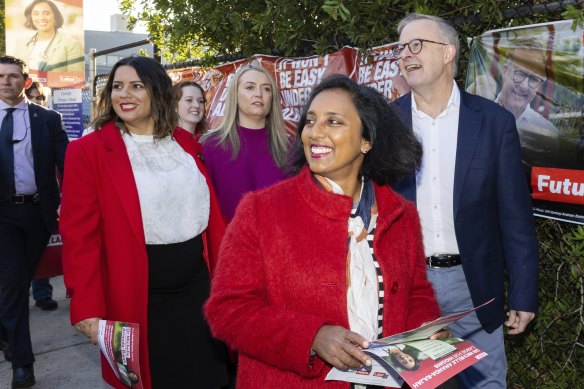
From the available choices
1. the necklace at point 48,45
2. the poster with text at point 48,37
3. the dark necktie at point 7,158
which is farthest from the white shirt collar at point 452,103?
the necklace at point 48,45

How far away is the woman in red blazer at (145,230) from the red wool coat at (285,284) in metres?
1.06

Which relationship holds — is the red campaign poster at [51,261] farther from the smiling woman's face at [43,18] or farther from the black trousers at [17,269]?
the smiling woman's face at [43,18]

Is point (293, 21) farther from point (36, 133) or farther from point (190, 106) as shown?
point (36, 133)

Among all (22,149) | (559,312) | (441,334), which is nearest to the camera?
(441,334)

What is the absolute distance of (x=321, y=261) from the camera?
213cm

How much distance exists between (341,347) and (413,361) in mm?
214

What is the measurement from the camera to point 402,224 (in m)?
2.43

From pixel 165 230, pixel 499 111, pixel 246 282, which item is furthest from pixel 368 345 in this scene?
pixel 499 111

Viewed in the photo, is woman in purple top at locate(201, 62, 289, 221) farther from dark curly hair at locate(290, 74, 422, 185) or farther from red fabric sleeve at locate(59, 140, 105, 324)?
dark curly hair at locate(290, 74, 422, 185)

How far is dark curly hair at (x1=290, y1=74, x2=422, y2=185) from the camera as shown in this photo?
7.78 feet

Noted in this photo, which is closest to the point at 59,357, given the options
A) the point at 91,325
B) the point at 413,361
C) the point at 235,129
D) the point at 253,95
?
the point at 235,129

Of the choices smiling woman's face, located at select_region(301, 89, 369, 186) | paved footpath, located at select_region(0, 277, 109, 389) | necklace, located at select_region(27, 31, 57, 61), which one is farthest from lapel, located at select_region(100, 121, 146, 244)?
necklace, located at select_region(27, 31, 57, 61)

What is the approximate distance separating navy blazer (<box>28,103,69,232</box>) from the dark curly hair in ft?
10.9

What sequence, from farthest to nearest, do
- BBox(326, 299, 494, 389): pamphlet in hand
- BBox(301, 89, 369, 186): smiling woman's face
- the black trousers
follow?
the black trousers
BBox(301, 89, 369, 186): smiling woman's face
BBox(326, 299, 494, 389): pamphlet in hand
